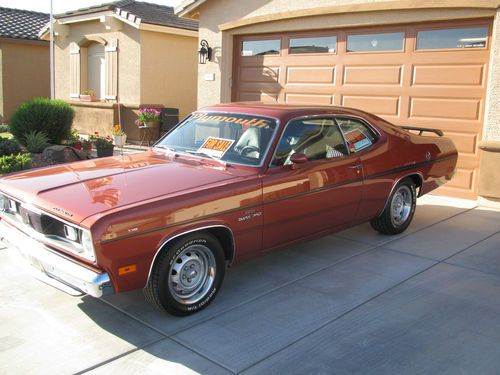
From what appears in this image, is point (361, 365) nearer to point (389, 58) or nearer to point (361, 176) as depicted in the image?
point (361, 176)

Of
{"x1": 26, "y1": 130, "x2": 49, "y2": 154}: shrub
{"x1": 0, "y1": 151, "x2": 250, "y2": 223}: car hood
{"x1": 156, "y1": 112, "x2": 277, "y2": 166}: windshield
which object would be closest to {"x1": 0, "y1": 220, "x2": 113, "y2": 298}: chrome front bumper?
{"x1": 0, "y1": 151, "x2": 250, "y2": 223}: car hood

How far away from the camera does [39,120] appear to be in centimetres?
1096

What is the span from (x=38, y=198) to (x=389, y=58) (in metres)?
6.54

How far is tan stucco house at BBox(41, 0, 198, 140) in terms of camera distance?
14.1 meters

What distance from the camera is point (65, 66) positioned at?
17.2 metres

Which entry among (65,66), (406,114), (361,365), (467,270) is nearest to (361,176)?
(467,270)

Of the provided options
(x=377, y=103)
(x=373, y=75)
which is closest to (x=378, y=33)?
(x=373, y=75)

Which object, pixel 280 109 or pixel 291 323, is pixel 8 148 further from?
pixel 291 323

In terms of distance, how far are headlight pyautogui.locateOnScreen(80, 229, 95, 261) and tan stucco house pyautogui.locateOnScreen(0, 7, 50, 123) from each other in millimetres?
17306

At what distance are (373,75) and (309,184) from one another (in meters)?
4.71

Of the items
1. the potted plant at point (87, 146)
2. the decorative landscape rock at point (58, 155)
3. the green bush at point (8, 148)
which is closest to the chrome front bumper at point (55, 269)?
the decorative landscape rock at point (58, 155)

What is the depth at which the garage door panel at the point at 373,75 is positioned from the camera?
8.73 m

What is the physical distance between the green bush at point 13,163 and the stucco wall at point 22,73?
39.6 ft

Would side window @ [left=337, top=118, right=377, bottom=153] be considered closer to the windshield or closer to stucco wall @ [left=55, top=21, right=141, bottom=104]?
the windshield
